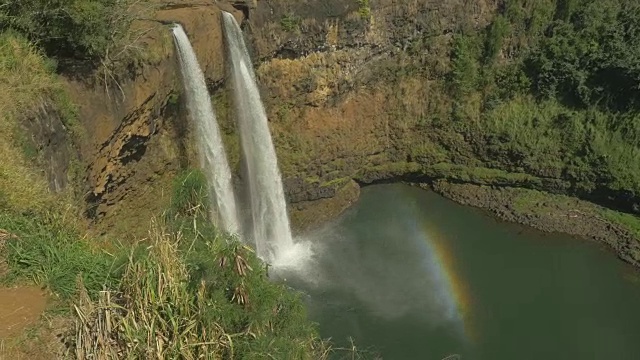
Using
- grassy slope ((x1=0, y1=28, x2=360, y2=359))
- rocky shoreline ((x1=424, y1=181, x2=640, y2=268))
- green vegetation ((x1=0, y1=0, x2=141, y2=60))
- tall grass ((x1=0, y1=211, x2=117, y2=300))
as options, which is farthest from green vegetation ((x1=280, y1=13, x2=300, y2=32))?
tall grass ((x1=0, y1=211, x2=117, y2=300))

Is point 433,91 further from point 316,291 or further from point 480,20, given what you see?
point 316,291

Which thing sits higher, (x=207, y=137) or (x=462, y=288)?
(x=207, y=137)

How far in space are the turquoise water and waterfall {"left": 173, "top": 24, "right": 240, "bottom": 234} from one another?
2639 millimetres

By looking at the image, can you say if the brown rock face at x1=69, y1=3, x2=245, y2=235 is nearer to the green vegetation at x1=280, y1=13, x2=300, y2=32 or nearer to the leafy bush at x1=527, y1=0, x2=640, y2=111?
the green vegetation at x1=280, y1=13, x2=300, y2=32

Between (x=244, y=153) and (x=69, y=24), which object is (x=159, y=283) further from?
(x=244, y=153)

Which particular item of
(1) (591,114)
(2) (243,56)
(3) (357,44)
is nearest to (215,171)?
(2) (243,56)

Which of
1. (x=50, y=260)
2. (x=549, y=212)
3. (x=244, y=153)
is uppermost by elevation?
(x=50, y=260)

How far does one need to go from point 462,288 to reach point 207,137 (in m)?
8.19

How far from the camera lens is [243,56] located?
675 inches

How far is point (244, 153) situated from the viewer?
1798 cm

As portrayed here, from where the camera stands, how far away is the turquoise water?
1582 centimetres

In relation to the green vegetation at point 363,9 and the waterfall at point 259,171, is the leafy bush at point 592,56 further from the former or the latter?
the waterfall at point 259,171

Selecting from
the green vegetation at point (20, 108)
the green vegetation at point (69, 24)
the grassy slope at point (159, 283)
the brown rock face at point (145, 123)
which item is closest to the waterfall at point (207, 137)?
the brown rock face at point (145, 123)

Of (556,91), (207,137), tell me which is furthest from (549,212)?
(207,137)
